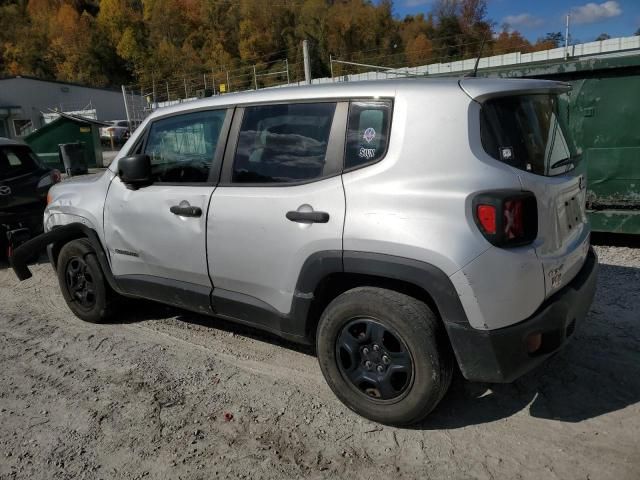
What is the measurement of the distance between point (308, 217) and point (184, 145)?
4.35ft

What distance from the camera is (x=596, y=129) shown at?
587cm

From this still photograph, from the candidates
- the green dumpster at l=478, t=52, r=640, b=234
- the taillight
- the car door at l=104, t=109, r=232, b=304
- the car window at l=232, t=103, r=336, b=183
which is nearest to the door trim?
the car door at l=104, t=109, r=232, b=304

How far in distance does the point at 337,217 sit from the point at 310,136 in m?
0.56

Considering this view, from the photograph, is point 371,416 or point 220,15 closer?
point 371,416

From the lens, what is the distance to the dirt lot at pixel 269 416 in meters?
2.60

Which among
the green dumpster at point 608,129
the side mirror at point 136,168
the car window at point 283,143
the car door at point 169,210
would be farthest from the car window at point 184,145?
the green dumpster at point 608,129

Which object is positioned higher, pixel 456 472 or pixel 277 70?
pixel 277 70

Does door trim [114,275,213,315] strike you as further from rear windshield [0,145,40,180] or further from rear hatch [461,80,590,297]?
rear windshield [0,145,40,180]

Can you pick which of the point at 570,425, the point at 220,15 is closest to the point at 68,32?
the point at 220,15

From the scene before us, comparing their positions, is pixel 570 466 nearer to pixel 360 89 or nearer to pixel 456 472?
pixel 456 472

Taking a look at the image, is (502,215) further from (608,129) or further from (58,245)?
(608,129)

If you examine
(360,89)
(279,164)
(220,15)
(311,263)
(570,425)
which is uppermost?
(220,15)

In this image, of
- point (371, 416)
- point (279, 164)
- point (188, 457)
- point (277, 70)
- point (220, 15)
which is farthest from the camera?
point (220, 15)

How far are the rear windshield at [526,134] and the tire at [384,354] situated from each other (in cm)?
87
